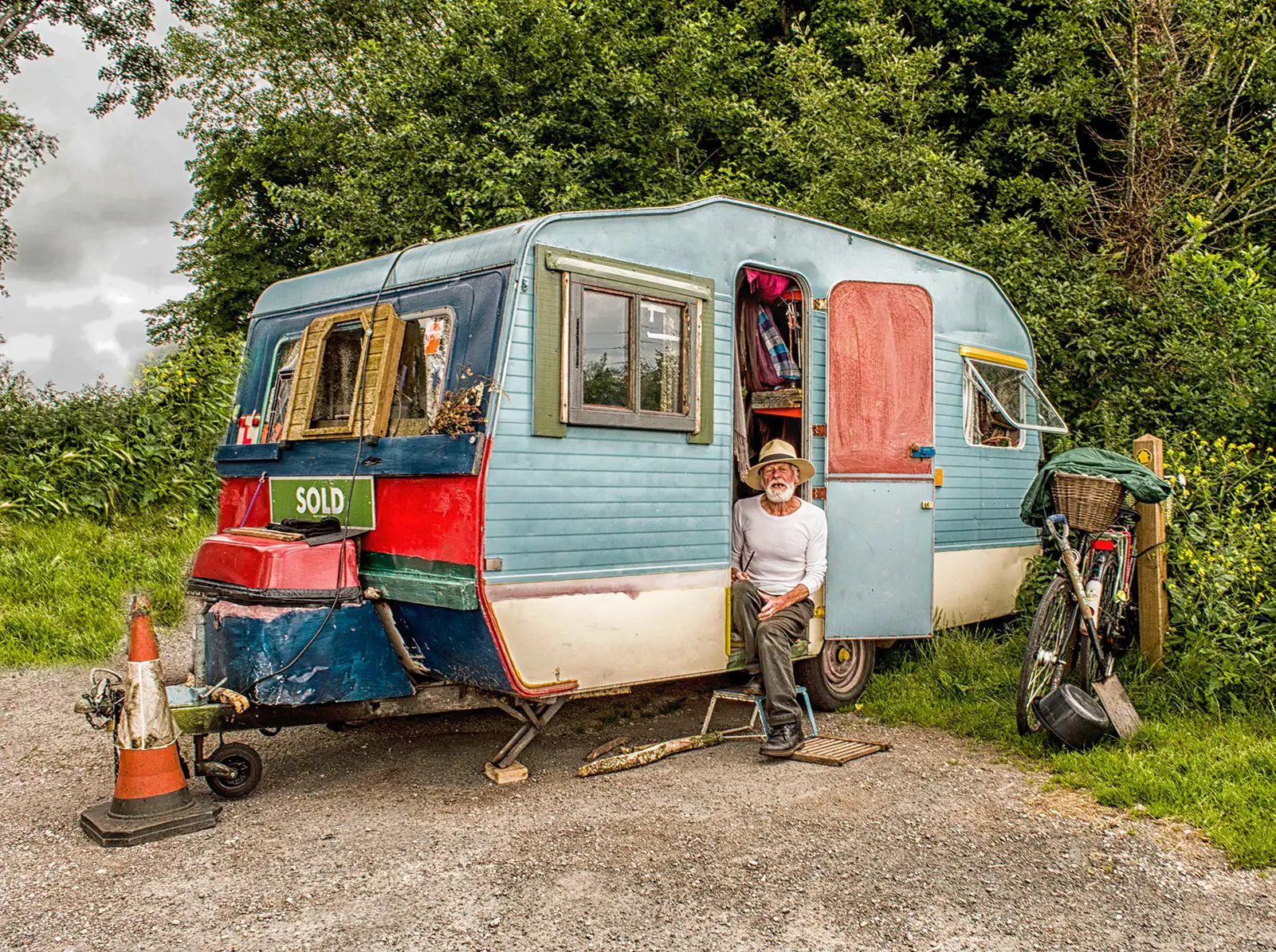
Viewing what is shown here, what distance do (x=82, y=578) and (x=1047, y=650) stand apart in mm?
7652

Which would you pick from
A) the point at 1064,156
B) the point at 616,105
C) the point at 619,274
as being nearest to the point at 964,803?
the point at 619,274

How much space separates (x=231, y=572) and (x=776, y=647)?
2.79m

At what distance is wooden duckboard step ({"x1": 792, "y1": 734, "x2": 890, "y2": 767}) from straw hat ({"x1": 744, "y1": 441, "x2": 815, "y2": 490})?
146 cm

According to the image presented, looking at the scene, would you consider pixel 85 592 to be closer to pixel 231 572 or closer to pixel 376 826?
pixel 231 572

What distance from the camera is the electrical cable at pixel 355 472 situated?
4.81m

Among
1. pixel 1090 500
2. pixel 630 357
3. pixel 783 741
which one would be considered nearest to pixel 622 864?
Result: pixel 783 741

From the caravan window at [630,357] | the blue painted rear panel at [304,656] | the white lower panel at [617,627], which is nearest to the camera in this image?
the blue painted rear panel at [304,656]

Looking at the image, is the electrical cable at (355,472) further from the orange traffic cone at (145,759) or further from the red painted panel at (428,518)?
the orange traffic cone at (145,759)

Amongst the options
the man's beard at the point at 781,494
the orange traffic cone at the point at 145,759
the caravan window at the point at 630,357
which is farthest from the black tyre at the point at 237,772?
the man's beard at the point at 781,494

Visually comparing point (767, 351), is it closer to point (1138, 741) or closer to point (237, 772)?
point (1138, 741)

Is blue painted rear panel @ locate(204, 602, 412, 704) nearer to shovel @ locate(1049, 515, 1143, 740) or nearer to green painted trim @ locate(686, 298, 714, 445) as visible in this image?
green painted trim @ locate(686, 298, 714, 445)

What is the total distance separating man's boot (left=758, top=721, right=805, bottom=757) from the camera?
18.6ft

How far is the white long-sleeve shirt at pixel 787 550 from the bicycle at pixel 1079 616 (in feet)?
3.92

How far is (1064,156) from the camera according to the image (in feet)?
39.9
